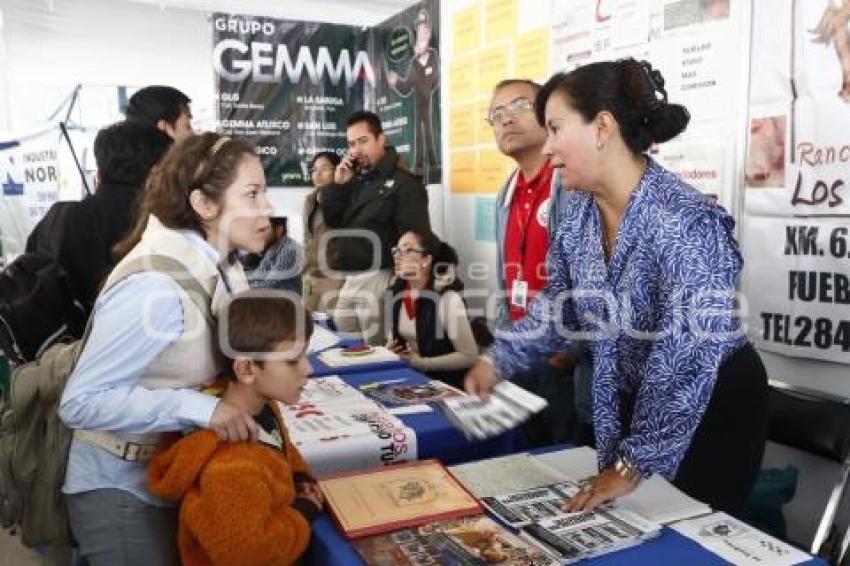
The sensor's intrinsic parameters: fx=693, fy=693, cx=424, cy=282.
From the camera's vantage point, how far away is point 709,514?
45.7 inches

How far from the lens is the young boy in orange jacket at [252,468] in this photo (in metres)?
1.04

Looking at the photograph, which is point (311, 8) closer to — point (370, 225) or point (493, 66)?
point (493, 66)

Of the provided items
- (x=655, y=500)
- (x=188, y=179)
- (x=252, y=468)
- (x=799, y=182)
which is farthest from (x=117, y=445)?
(x=799, y=182)

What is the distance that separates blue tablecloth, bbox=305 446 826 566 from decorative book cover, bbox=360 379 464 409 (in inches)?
25.7

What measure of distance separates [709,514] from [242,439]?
2.57 feet

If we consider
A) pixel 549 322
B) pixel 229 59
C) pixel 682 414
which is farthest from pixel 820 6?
pixel 229 59

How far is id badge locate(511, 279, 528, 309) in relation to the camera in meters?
2.30

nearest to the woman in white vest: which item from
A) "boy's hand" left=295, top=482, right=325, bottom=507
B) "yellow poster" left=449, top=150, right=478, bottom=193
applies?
"boy's hand" left=295, top=482, right=325, bottom=507

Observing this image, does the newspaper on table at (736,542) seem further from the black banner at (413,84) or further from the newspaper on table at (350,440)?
the black banner at (413,84)

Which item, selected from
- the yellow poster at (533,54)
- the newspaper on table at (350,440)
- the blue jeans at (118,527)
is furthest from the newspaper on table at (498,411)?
the yellow poster at (533,54)

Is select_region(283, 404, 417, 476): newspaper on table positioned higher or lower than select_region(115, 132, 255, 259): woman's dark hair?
lower

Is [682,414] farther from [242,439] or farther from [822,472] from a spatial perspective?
[822,472]

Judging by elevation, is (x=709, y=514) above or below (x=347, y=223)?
below

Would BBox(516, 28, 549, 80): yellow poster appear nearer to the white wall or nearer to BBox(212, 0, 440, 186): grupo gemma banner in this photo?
the white wall
